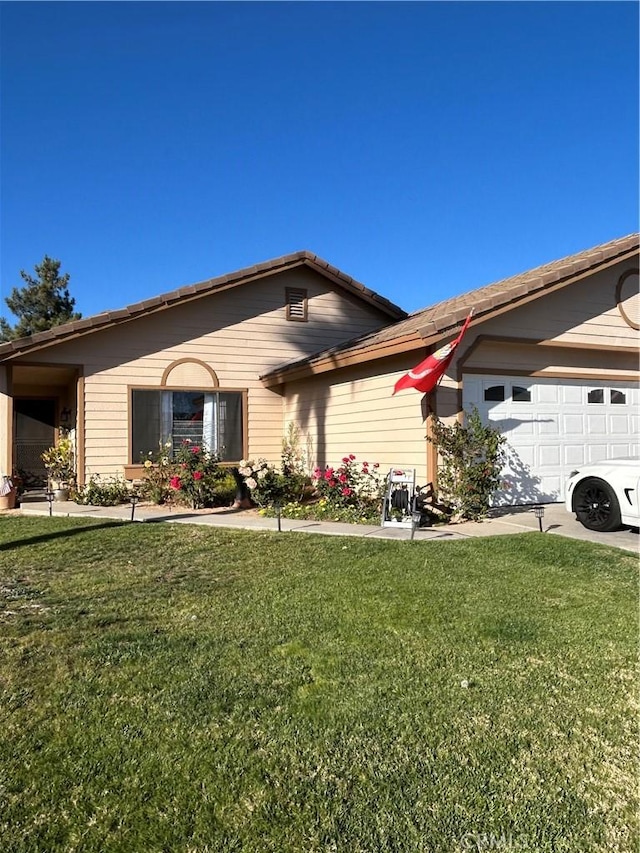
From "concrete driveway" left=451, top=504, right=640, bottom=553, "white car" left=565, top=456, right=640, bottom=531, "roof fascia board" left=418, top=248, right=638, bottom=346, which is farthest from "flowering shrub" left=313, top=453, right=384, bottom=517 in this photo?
"white car" left=565, top=456, right=640, bottom=531

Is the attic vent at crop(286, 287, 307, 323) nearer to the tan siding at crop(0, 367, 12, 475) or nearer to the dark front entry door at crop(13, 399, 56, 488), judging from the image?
the tan siding at crop(0, 367, 12, 475)

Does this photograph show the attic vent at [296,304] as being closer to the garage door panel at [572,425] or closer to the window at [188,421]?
the window at [188,421]

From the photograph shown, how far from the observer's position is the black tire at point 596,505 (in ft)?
23.2

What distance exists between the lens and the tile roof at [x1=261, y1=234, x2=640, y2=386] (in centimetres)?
816

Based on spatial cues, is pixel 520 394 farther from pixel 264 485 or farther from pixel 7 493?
pixel 7 493

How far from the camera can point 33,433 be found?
15602mm

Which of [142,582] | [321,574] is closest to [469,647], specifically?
[321,574]

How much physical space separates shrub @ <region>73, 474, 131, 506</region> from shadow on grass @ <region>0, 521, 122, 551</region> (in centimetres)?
239

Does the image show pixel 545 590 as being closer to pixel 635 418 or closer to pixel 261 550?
pixel 261 550

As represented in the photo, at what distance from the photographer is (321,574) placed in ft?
18.0

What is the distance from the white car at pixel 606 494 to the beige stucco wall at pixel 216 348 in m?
6.87

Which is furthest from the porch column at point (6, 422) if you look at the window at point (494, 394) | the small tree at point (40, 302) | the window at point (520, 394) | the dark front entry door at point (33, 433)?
the small tree at point (40, 302)

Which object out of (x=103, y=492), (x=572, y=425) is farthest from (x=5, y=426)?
(x=572, y=425)

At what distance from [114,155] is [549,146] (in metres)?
9.67
